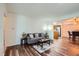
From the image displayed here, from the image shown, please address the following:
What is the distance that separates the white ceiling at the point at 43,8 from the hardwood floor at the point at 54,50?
86 centimetres

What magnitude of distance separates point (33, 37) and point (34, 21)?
1.55ft

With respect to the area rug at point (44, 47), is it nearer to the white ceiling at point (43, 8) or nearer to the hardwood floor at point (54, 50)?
the hardwood floor at point (54, 50)

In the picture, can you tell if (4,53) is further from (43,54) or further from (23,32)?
(43,54)

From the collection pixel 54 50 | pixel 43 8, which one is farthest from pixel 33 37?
pixel 43 8

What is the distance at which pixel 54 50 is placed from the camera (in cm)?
314

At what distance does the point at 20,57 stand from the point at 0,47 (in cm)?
60

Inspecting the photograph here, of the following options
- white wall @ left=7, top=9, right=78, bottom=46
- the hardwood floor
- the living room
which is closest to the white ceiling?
the living room

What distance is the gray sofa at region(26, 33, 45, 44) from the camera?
3218 mm

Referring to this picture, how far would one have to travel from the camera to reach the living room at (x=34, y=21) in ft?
9.99

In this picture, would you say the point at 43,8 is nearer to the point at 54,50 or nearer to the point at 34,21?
the point at 34,21

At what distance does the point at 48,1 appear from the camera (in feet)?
9.61

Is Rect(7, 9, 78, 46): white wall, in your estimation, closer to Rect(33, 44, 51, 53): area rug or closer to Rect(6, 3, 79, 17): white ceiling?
Rect(6, 3, 79, 17): white ceiling

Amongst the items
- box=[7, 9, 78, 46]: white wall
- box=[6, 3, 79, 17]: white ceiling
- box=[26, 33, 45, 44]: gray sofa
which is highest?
box=[6, 3, 79, 17]: white ceiling

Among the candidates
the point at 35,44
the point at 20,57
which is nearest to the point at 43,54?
the point at 35,44
